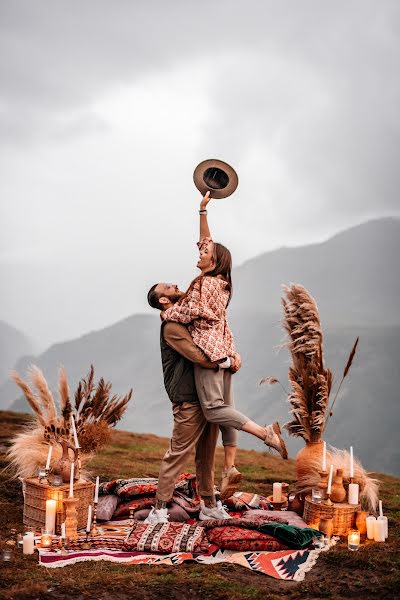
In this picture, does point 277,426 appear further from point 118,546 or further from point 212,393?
point 118,546

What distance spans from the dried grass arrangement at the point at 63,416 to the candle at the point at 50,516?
2.21ft

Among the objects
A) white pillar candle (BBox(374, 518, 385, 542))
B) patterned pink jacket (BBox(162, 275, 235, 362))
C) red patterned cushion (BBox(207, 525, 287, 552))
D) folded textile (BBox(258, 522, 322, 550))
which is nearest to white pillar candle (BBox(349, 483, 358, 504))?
white pillar candle (BBox(374, 518, 385, 542))

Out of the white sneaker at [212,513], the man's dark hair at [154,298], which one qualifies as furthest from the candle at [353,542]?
the man's dark hair at [154,298]

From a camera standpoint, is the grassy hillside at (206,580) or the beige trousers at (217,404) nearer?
the grassy hillside at (206,580)

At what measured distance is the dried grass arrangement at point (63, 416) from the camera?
6164 millimetres

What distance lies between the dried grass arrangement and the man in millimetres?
916

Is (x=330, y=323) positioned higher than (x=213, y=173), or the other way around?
(x=330, y=323)

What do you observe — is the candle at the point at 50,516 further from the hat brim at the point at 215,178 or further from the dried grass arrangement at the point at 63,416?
the hat brim at the point at 215,178

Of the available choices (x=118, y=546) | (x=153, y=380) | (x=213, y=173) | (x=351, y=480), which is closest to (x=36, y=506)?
(x=118, y=546)

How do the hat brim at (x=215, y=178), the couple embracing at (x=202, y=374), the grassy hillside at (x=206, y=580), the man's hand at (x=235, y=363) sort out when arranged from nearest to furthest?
the grassy hillside at (x=206, y=580), the couple embracing at (x=202, y=374), the man's hand at (x=235, y=363), the hat brim at (x=215, y=178)

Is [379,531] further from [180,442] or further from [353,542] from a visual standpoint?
[180,442]

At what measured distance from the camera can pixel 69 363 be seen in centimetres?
9956

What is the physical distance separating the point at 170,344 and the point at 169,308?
32cm

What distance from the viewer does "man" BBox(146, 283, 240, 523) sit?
5.69 m
